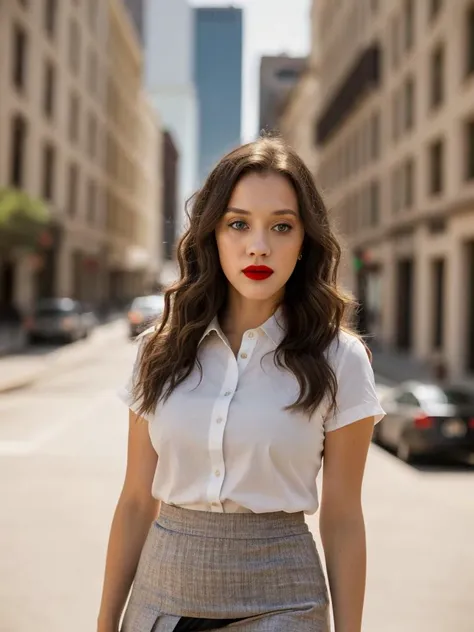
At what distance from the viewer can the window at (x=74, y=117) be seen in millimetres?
50000

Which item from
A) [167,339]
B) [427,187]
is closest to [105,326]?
[427,187]

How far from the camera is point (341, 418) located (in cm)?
234

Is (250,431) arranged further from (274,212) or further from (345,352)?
(274,212)

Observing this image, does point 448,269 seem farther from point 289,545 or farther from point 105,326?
point 289,545

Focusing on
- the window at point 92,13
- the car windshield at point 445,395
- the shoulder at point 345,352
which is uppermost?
the window at point 92,13

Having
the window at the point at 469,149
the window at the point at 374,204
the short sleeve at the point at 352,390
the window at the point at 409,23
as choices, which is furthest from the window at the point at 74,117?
the short sleeve at the point at 352,390

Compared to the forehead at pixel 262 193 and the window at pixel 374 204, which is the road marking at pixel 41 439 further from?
the window at pixel 374 204

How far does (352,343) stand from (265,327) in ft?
0.83

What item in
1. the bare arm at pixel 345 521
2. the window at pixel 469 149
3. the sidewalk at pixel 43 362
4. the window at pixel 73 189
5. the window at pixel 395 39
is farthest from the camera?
the window at pixel 73 189

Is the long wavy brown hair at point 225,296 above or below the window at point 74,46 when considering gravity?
below

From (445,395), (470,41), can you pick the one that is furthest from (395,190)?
(445,395)

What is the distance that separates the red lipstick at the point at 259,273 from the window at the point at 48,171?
4373 centimetres

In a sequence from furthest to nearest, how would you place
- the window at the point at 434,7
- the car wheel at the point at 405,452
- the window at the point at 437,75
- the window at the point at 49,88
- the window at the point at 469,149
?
the window at the point at 49,88
the window at the point at 437,75
the window at the point at 434,7
the window at the point at 469,149
the car wheel at the point at 405,452

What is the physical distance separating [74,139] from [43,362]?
28.2 meters
